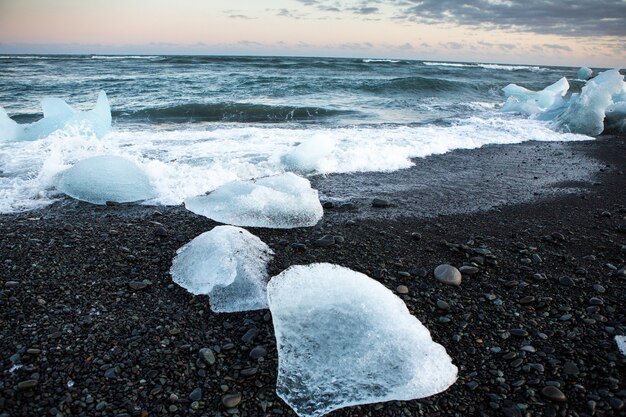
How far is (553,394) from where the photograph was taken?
72.1 inches

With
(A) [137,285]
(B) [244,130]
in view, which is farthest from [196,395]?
(B) [244,130]

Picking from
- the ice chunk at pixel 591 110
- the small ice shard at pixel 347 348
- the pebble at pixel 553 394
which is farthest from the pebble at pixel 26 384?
the ice chunk at pixel 591 110

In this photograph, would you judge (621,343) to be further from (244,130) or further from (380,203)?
(244,130)

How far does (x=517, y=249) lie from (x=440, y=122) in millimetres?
7277

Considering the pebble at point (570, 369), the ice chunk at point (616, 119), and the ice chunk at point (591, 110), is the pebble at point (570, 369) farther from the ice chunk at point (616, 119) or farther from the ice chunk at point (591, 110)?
the ice chunk at point (616, 119)

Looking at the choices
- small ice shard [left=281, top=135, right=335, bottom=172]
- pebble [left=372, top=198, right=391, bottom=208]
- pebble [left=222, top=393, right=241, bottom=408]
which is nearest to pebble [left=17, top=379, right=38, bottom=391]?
pebble [left=222, top=393, right=241, bottom=408]

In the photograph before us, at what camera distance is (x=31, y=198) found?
4105mm

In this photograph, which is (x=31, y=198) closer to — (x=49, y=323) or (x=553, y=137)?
(x=49, y=323)

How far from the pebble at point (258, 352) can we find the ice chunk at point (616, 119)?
10.2m

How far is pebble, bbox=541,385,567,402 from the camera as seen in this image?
182 centimetres

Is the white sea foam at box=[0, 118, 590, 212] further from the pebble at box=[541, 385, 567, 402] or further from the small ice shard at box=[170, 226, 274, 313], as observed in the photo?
the pebble at box=[541, 385, 567, 402]

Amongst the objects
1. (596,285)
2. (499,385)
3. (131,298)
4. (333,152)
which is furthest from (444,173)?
(131,298)

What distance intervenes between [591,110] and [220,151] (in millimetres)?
7914

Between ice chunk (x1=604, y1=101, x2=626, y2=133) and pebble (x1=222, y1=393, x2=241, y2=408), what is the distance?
10.4 m
